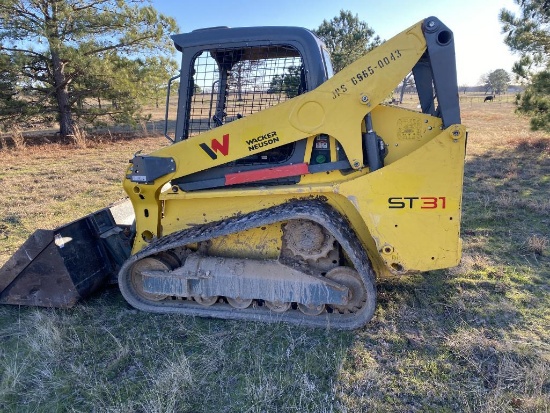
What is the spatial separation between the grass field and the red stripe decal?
1.30 m

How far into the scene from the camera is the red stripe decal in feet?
11.1

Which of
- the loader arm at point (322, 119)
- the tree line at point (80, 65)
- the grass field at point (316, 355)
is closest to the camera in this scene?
the grass field at point (316, 355)

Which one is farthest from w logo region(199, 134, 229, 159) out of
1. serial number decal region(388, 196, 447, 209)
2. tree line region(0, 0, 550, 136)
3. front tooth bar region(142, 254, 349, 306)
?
tree line region(0, 0, 550, 136)

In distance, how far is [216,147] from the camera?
11.1 feet

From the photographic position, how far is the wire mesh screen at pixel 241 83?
3.47 metres

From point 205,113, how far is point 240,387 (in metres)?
2.41

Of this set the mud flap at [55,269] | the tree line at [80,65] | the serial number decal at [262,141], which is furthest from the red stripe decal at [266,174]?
the tree line at [80,65]

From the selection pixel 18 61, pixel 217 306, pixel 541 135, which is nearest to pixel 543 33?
pixel 541 135

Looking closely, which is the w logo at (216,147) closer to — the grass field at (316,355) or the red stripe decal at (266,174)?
the red stripe decal at (266,174)

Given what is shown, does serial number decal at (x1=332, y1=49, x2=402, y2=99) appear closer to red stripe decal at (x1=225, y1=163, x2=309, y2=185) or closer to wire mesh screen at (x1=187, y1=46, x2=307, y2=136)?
wire mesh screen at (x1=187, y1=46, x2=307, y2=136)

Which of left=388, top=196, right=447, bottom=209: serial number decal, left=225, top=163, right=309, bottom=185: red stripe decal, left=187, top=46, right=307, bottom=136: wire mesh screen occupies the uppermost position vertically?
left=187, top=46, right=307, bottom=136: wire mesh screen

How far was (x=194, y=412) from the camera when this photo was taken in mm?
2527

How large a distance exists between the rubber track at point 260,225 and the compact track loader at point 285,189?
1 cm

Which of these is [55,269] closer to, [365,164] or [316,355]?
[316,355]
